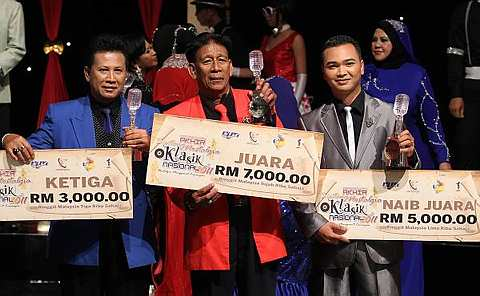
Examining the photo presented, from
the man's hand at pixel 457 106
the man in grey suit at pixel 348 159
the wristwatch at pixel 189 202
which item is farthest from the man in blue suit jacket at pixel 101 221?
the man's hand at pixel 457 106

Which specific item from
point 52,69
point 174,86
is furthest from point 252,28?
point 174,86

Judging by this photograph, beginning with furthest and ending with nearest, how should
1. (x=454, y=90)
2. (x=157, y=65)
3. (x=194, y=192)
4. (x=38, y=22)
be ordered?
(x=38, y=22) → (x=454, y=90) → (x=157, y=65) → (x=194, y=192)

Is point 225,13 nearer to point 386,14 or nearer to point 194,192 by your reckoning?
point 386,14

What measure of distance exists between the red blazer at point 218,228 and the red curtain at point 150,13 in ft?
14.4

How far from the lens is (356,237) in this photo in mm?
3562

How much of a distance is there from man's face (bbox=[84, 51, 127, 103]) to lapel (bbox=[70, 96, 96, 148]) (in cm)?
10

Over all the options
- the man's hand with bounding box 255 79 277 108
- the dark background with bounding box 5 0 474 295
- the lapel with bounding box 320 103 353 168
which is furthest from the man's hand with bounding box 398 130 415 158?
the dark background with bounding box 5 0 474 295

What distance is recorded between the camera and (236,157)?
349 cm

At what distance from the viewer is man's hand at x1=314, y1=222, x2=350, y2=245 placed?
3.54 m

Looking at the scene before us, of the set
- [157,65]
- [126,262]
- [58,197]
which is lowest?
[126,262]

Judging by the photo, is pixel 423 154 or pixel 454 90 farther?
pixel 454 90

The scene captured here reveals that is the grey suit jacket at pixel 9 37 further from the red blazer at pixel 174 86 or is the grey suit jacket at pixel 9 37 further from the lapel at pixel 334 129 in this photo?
the lapel at pixel 334 129

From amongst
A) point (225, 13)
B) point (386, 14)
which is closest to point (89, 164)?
point (225, 13)

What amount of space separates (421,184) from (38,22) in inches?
218
